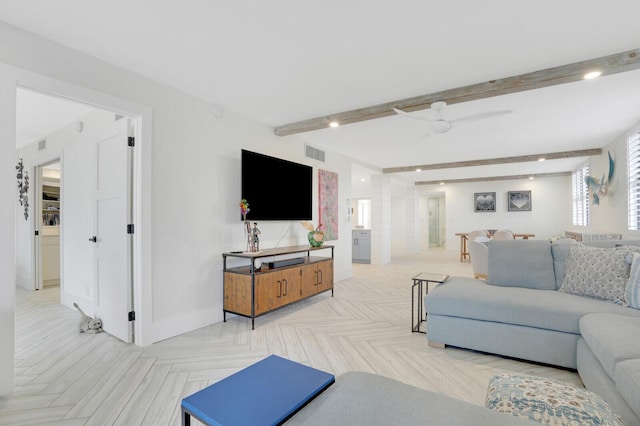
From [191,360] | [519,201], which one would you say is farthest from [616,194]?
[191,360]

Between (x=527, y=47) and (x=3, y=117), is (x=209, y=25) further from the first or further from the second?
(x=527, y=47)

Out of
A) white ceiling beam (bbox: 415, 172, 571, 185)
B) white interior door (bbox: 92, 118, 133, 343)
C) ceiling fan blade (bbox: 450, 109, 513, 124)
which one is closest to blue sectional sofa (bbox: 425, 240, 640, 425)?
ceiling fan blade (bbox: 450, 109, 513, 124)

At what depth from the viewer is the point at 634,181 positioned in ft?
13.8

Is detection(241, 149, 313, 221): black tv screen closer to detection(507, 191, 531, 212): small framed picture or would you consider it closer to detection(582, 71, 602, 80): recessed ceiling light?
detection(582, 71, 602, 80): recessed ceiling light

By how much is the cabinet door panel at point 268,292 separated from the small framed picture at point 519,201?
9219mm

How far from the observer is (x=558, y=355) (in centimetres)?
233

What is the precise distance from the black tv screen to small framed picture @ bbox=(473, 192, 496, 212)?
Answer: 7816mm

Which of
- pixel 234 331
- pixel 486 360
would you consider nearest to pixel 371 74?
pixel 486 360

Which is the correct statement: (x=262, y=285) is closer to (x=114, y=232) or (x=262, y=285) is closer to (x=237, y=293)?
(x=237, y=293)

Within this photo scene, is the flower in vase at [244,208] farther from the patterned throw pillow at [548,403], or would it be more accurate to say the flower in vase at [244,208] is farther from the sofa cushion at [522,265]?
the patterned throw pillow at [548,403]

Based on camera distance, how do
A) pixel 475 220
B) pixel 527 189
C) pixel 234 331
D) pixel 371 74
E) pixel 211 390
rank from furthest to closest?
pixel 475 220
pixel 527 189
pixel 234 331
pixel 371 74
pixel 211 390

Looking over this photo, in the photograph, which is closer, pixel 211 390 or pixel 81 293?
pixel 211 390

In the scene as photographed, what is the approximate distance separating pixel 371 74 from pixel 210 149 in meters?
1.88

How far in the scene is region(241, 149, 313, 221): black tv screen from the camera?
3.75 m
